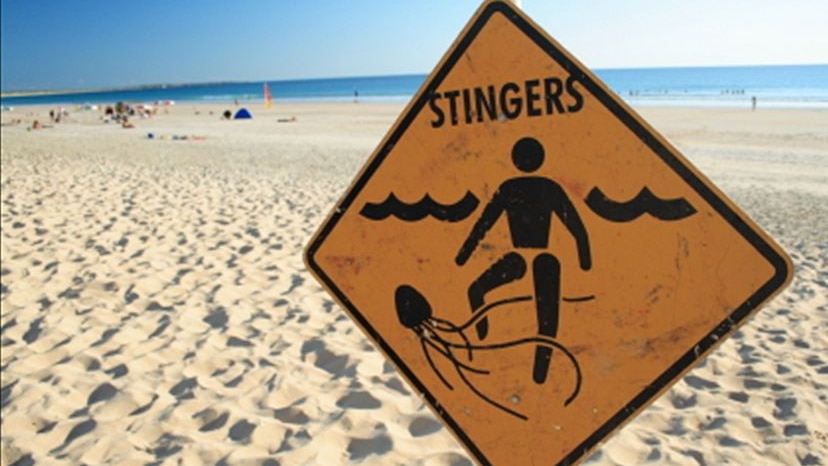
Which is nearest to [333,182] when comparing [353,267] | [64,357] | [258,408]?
[64,357]

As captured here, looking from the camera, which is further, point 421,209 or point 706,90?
point 706,90

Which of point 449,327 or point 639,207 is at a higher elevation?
point 639,207

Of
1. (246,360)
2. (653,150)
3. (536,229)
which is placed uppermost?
(653,150)

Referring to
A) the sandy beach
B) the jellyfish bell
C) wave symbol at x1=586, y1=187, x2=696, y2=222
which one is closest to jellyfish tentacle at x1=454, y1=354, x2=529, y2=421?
the jellyfish bell

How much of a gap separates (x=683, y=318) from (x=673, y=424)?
77.3 inches

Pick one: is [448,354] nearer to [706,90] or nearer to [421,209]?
[421,209]

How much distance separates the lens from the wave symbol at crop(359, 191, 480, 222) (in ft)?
4.70

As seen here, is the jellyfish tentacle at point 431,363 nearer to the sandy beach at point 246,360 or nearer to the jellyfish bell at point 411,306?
the jellyfish bell at point 411,306

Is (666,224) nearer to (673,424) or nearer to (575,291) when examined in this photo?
(575,291)

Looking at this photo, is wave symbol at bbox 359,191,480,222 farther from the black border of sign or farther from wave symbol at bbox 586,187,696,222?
wave symbol at bbox 586,187,696,222

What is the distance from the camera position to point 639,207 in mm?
1277

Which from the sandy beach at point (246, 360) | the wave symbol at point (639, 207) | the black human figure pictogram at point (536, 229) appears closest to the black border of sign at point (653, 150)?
the wave symbol at point (639, 207)

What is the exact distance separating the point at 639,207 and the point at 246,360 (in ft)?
10.3

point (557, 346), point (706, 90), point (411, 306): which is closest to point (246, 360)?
point (411, 306)
